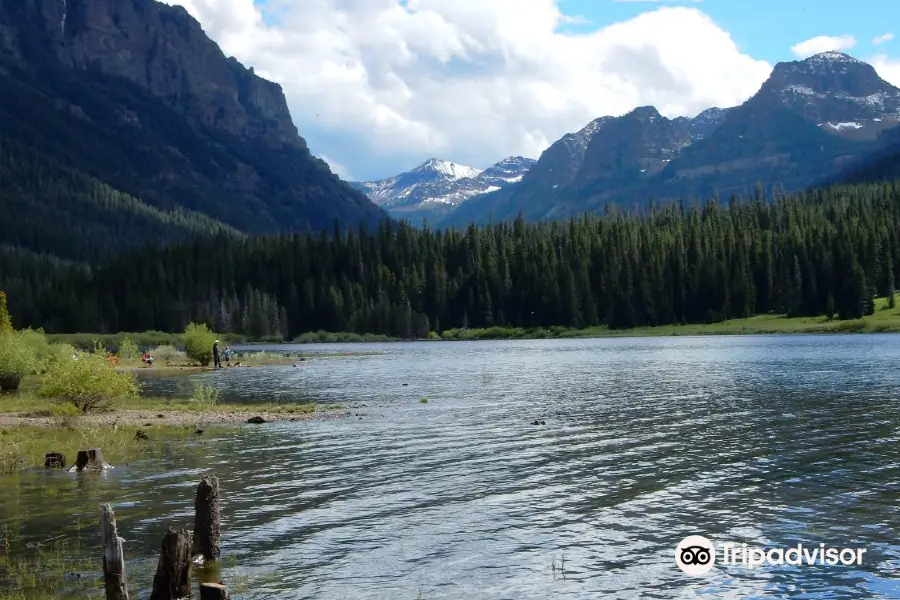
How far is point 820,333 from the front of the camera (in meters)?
178

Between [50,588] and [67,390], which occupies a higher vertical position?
[67,390]

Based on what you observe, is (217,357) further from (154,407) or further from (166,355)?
(154,407)

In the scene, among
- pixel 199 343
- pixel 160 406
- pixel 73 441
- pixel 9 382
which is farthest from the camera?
pixel 199 343

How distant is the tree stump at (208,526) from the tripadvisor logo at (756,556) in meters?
12.8

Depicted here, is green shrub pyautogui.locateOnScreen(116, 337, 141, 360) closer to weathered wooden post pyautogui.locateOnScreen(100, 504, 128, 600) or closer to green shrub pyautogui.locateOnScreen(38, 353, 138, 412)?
green shrub pyautogui.locateOnScreen(38, 353, 138, 412)

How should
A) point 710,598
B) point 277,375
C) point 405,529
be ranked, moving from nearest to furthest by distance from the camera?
point 710,598 → point 405,529 → point 277,375

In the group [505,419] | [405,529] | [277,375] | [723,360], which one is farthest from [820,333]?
[405,529]

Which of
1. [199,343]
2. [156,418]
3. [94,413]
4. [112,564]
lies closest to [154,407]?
[94,413]

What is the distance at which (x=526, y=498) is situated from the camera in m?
31.6

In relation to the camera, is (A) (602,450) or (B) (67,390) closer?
(A) (602,450)

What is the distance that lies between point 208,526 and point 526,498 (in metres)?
12.1

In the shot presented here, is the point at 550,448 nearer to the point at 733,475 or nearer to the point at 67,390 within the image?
the point at 733,475

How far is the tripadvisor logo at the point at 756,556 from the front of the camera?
76.0 feet

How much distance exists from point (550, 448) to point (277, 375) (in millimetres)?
Result: 65532
